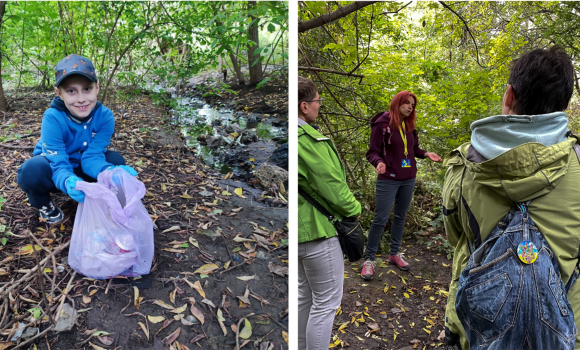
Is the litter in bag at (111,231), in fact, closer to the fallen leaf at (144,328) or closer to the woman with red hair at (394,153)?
the fallen leaf at (144,328)

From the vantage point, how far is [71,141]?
1423mm

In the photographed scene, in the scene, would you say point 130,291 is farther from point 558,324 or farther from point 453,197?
point 558,324

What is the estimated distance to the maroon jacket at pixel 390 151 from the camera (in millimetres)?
2234

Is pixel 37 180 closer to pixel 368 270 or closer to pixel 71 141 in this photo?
pixel 71 141

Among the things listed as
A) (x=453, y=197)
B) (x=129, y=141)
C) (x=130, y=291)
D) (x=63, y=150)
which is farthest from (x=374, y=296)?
(x=63, y=150)

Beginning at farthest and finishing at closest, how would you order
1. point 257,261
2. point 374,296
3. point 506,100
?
1. point 374,296
2. point 257,261
3. point 506,100

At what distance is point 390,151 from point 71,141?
1.80 metres

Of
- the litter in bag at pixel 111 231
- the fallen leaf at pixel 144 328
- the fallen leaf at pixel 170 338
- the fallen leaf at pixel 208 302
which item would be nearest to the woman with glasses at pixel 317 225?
the fallen leaf at pixel 208 302

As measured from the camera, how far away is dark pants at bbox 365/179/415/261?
2.27 m

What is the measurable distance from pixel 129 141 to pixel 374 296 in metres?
1.79

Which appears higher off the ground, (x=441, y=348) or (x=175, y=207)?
(x=175, y=207)

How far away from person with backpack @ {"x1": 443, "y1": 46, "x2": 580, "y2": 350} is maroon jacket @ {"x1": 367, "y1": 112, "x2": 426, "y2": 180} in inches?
48.9

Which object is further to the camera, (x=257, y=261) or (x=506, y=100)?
(x=257, y=261)

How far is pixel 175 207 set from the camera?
1.77 m
